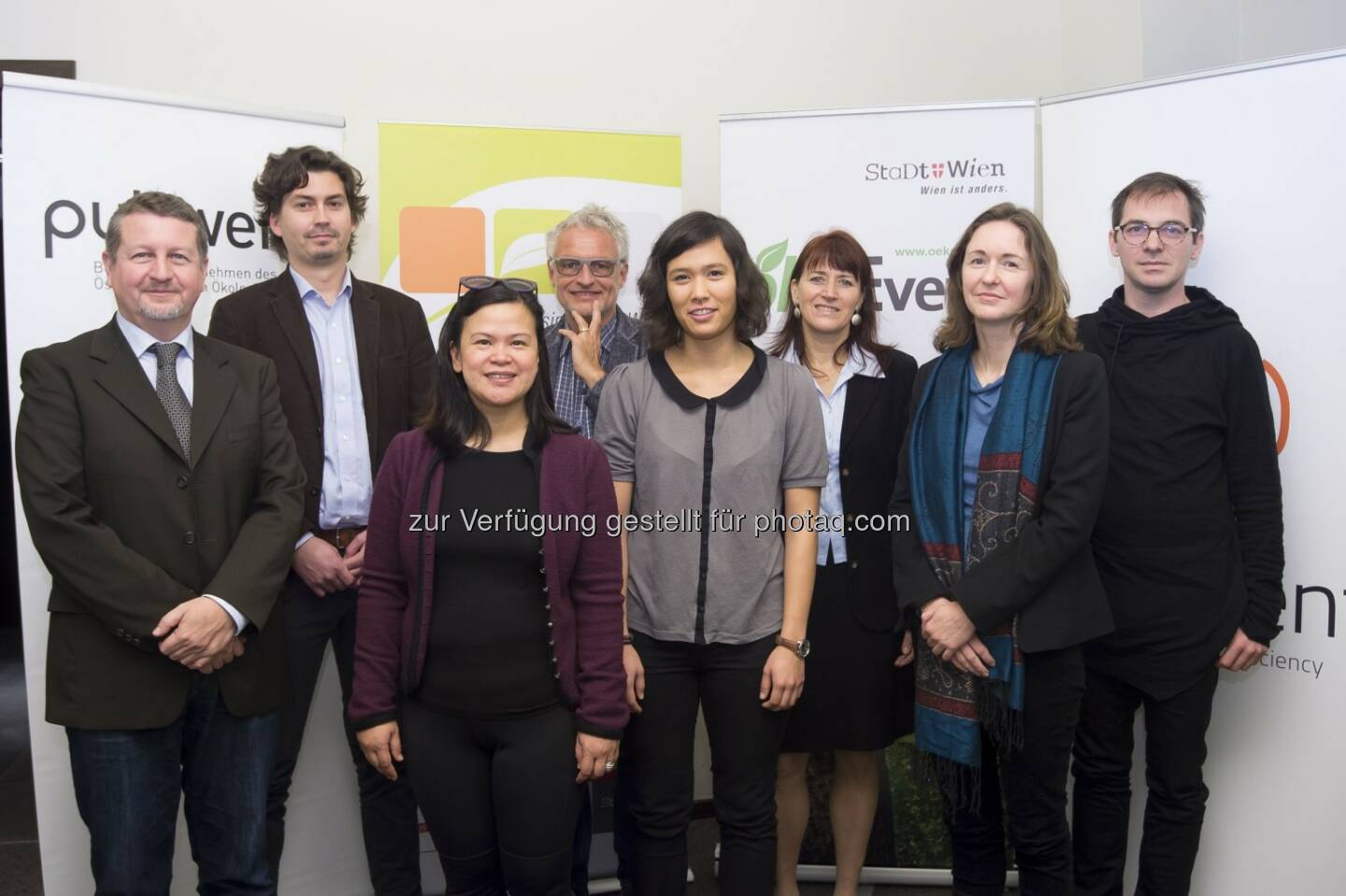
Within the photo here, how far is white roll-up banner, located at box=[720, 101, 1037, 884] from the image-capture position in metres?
3.15

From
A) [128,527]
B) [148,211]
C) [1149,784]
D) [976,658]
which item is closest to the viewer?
[128,527]

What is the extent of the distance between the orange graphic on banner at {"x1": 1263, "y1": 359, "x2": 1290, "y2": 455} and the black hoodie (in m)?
0.32

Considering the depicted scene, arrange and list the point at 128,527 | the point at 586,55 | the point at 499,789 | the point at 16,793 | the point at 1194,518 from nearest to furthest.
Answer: the point at 499,789
the point at 128,527
the point at 1194,518
the point at 586,55
the point at 16,793

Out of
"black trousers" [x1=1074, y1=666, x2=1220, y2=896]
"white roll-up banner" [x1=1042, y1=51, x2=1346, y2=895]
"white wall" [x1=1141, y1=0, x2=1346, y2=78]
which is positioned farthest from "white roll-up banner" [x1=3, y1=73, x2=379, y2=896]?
"white wall" [x1=1141, y1=0, x2=1346, y2=78]

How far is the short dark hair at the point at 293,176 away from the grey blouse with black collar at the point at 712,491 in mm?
1084

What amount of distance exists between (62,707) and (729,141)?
2.36 meters

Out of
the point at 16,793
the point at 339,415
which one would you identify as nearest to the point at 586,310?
the point at 339,415

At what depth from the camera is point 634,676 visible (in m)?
2.17

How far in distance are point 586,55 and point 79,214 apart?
6.41ft

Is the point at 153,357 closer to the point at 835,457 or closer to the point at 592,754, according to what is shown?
the point at 592,754

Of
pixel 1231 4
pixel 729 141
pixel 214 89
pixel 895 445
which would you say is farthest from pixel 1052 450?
pixel 214 89

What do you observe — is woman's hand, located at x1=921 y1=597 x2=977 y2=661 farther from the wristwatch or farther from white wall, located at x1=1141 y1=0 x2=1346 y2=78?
white wall, located at x1=1141 y1=0 x2=1346 y2=78

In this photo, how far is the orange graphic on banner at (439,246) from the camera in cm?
316

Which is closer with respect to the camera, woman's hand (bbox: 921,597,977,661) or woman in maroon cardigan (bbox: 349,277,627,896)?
woman in maroon cardigan (bbox: 349,277,627,896)
